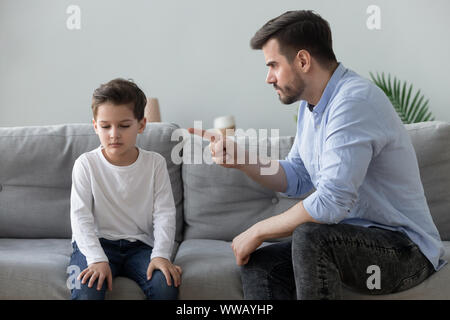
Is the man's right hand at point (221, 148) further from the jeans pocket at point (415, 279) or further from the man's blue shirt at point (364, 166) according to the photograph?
the jeans pocket at point (415, 279)

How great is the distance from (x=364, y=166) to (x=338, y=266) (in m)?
0.26

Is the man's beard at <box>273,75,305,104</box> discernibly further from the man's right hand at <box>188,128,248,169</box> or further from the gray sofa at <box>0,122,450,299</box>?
the gray sofa at <box>0,122,450,299</box>

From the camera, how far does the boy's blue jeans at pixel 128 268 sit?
1317mm

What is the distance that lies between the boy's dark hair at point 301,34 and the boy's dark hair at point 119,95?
0.48m

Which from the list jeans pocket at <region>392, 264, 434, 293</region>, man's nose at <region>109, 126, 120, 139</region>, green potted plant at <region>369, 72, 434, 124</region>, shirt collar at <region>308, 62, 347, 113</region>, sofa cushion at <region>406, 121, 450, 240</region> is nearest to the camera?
jeans pocket at <region>392, 264, 434, 293</region>

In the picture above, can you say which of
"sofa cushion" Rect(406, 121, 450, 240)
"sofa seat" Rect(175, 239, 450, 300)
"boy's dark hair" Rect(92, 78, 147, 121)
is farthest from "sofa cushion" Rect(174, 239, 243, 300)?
"sofa cushion" Rect(406, 121, 450, 240)

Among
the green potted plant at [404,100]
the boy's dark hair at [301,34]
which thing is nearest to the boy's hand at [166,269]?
the boy's dark hair at [301,34]

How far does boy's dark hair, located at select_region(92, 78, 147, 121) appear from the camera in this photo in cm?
151

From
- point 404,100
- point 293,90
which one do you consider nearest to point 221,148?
point 293,90

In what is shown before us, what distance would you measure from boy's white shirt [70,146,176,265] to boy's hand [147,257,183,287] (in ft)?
0.29

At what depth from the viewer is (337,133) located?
1.22 metres

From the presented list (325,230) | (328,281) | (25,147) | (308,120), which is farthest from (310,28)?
(25,147)

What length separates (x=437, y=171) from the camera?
1.75m
